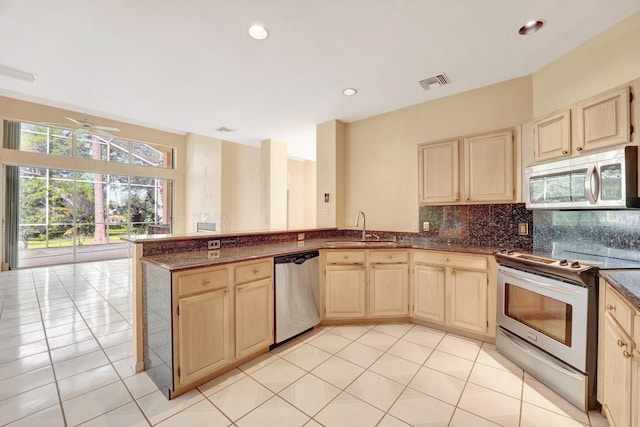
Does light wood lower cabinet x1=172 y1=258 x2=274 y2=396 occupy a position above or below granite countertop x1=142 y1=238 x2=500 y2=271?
below

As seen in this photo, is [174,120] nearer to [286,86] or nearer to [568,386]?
[286,86]

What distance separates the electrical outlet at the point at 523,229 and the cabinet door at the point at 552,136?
728mm

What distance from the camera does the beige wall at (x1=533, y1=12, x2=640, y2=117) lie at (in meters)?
1.94

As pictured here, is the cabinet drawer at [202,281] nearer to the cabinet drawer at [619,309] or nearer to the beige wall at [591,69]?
the cabinet drawer at [619,309]

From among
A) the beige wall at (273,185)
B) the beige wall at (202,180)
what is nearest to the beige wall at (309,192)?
the beige wall at (202,180)

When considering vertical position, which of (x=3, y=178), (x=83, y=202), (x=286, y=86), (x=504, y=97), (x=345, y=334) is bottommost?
(x=345, y=334)

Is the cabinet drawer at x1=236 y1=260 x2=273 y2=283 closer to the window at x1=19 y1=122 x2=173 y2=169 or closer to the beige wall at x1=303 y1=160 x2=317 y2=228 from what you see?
the window at x1=19 y1=122 x2=173 y2=169

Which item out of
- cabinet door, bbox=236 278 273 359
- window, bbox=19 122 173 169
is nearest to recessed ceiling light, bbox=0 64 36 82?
window, bbox=19 122 173 169

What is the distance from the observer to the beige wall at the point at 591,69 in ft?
6.36

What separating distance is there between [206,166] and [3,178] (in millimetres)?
3897

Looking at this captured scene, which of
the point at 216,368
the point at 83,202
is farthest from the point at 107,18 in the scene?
the point at 83,202

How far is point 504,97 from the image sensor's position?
291 centimetres

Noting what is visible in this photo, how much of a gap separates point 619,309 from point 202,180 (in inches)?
317

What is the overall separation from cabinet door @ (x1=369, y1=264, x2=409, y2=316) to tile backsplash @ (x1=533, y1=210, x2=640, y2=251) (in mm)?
1343
